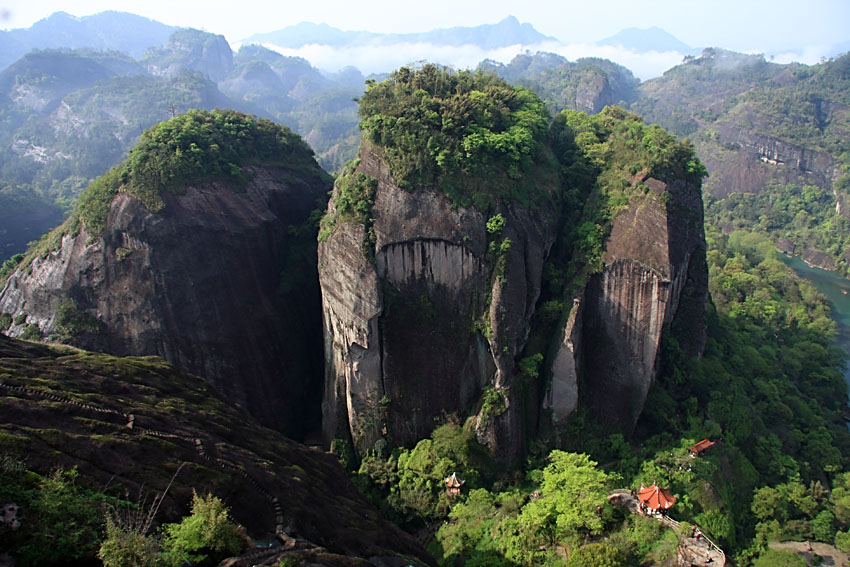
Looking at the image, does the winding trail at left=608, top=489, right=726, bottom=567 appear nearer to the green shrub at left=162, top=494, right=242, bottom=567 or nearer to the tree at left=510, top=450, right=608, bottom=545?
the tree at left=510, top=450, right=608, bottom=545

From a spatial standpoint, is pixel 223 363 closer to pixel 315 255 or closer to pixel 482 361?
pixel 315 255

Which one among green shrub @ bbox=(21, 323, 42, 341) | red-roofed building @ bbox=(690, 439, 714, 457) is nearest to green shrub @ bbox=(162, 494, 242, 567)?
green shrub @ bbox=(21, 323, 42, 341)

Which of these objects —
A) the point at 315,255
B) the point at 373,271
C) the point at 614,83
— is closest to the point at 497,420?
the point at 373,271

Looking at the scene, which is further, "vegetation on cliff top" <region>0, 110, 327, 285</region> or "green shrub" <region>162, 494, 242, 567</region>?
"vegetation on cliff top" <region>0, 110, 327, 285</region>

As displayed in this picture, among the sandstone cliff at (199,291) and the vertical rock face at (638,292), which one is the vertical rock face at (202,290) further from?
the vertical rock face at (638,292)

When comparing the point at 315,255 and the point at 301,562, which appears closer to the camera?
the point at 301,562

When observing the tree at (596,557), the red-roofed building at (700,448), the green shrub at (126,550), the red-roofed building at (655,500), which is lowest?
the red-roofed building at (655,500)

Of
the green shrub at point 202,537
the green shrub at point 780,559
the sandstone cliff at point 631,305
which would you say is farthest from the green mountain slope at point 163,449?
the green shrub at point 780,559
